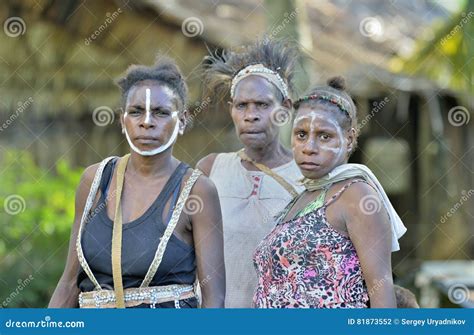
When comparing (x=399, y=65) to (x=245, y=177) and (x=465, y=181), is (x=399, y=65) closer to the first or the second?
(x=465, y=181)

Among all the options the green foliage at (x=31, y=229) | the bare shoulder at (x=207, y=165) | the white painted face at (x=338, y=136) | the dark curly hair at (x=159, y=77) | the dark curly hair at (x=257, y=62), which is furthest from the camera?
the green foliage at (x=31, y=229)

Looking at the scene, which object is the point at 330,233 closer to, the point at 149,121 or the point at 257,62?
the point at 149,121

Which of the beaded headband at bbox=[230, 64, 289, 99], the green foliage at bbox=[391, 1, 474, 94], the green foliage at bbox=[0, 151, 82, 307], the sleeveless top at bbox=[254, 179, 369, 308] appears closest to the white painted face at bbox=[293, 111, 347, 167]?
the sleeveless top at bbox=[254, 179, 369, 308]

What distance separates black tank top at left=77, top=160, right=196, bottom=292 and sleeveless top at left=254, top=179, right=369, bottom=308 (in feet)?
1.11

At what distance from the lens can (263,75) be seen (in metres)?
4.34

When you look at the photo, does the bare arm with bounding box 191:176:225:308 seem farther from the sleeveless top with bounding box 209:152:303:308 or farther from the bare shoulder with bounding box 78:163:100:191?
the sleeveless top with bounding box 209:152:303:308

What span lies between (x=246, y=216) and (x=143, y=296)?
2.97 feet

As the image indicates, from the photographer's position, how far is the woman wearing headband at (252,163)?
Result: 4.26 metres

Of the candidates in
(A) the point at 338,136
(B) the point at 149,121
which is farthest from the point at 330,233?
(B) the point at 149,121

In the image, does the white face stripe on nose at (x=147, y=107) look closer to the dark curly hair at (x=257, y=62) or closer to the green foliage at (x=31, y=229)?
the dark curly hair at (x=257, y=62)

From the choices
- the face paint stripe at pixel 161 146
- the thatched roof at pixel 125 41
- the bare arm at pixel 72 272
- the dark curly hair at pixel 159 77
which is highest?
the thatched roof at pixel 125 41

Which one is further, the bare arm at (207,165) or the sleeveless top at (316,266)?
the bare arm at (207,165)

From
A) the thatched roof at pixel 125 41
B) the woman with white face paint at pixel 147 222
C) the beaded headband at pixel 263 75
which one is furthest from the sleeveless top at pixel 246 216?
the thatched roof at pixel 125 41

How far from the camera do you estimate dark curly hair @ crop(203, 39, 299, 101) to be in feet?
14.5
